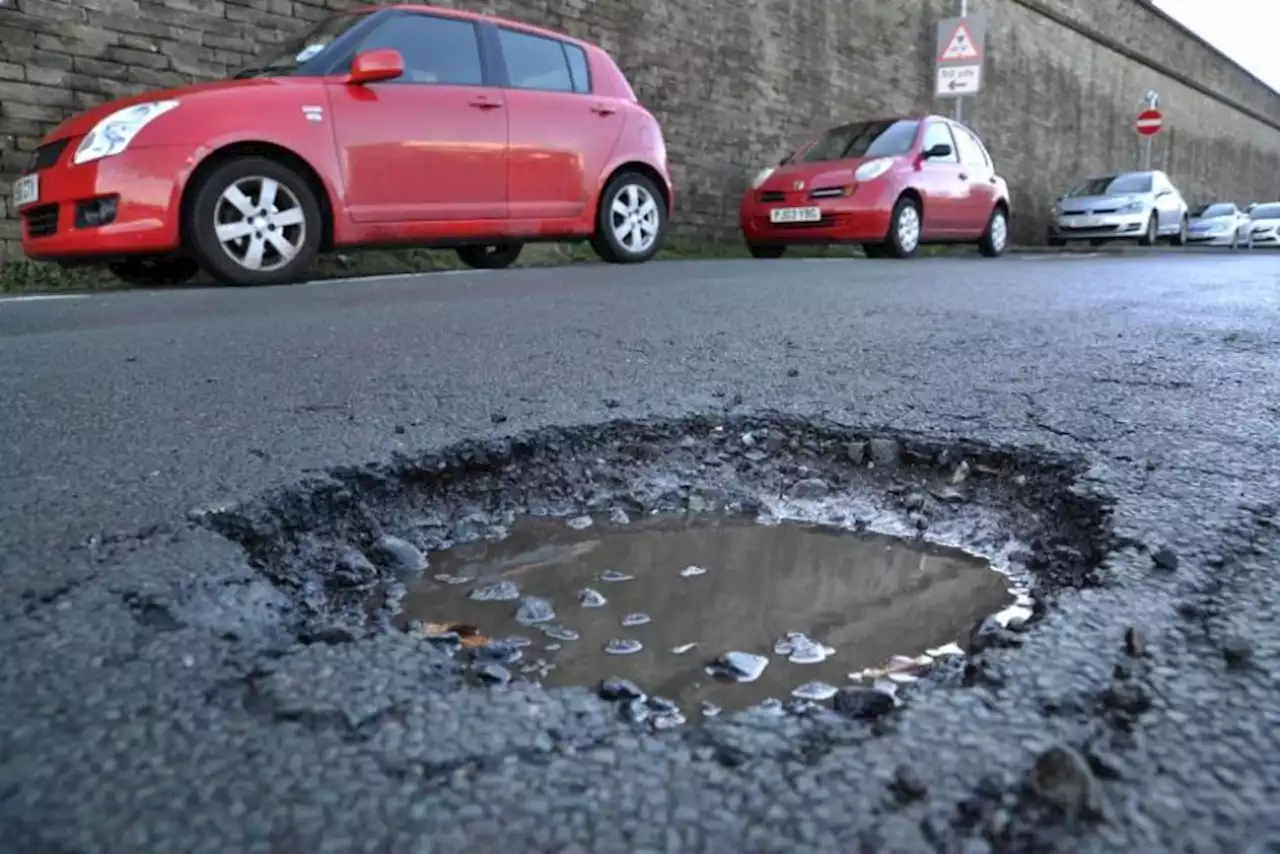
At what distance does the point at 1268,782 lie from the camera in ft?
3.09

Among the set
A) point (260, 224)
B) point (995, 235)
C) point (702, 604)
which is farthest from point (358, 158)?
point (995, 235)

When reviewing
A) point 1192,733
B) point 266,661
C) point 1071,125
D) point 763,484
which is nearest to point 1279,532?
point 1192,733

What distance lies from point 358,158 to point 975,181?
843 centimetres

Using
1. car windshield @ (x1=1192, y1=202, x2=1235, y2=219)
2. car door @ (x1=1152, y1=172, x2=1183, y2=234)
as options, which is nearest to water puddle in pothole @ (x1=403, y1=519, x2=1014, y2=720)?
car door @ (x1=1152, y1=172, x2=1183, y2=234)

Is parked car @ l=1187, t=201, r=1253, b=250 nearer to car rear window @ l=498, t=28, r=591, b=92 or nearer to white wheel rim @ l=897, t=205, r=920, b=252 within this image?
white wheel rim @ l=897, t=205, r=920, b=252

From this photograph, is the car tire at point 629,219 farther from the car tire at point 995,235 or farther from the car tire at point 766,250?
the car tire at point 995,235

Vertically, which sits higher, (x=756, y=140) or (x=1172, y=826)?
(x=756, y=140)

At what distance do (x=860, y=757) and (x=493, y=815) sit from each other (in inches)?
14.0

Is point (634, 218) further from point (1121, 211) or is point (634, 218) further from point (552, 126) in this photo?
point (1121, 211)

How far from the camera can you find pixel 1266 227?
84.2 feet

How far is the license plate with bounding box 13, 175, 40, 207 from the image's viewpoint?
5852mm

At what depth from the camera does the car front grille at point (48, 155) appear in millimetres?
5797

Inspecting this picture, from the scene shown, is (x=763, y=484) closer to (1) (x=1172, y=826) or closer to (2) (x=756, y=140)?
(1) (x=1172, y=826)

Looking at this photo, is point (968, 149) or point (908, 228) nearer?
point (908, 228)
